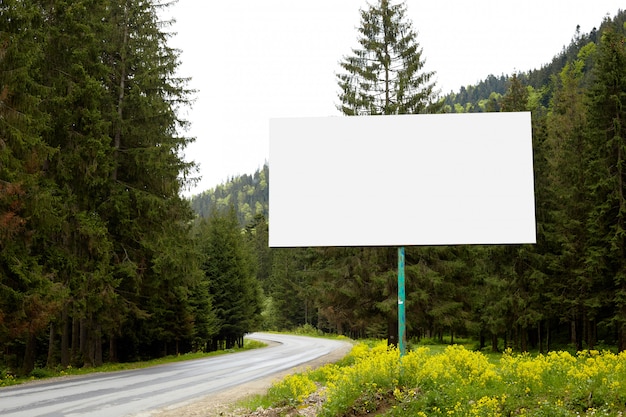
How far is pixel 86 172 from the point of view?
20203mm

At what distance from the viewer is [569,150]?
3353 centimetres

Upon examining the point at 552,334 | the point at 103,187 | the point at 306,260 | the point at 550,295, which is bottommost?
the point at 552,334

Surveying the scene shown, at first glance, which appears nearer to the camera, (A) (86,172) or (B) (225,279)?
(A) (86,172)

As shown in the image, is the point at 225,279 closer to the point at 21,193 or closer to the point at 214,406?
the point at 21,193

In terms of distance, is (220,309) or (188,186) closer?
(188,186)

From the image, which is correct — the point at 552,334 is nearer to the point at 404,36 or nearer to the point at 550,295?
the point at 550,295

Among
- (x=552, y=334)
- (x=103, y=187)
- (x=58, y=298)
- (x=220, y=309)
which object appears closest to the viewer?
(x=58, y=298)

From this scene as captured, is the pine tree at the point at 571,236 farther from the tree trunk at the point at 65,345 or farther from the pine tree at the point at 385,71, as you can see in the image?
the tree trunk at the point at 65,345

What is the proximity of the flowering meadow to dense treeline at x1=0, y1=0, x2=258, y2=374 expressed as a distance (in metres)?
11.6

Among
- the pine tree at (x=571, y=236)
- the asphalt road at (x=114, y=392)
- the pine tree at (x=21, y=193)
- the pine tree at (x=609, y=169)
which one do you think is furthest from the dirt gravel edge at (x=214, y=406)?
the pine tree at (x=571, y=236)

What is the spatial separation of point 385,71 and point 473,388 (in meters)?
17.6

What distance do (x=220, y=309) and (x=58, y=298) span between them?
28.7 metres

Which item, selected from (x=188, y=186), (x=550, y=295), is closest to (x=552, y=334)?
(x=550, y=295)

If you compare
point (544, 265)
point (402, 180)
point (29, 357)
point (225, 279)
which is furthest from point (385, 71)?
point (225, 279)
